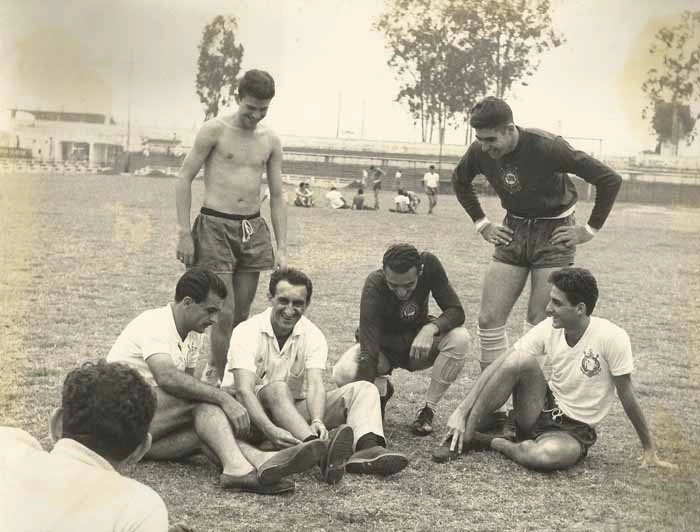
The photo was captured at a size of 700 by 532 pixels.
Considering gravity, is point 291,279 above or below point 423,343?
above

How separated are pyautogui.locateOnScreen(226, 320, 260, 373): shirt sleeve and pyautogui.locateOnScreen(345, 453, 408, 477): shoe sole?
2.26ft

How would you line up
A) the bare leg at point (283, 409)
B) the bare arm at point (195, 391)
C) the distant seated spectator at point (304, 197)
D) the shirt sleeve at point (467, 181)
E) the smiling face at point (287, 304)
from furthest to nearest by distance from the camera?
the distant seated spectator at point (304, 197) < the shirt sleeve at point (467, 181) < the smiling face at point (287, 304) < the bare leg at point (283, 409) < the bare arm at point (195, 391)

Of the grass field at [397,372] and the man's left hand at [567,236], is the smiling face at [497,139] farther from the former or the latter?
the grass field at [397,372]

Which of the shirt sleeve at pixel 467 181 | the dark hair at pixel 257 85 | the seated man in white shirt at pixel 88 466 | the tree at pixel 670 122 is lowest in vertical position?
the seated man in white shirt at pixel 88 466

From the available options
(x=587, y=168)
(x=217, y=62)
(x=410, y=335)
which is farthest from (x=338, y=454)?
(x=217, y=62)

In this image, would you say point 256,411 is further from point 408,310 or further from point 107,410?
point 107,410

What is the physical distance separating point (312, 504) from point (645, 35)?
382 cm

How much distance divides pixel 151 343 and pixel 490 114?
7.36 ft

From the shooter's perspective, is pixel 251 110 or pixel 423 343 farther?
pixel 251 110

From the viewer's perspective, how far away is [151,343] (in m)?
4.14

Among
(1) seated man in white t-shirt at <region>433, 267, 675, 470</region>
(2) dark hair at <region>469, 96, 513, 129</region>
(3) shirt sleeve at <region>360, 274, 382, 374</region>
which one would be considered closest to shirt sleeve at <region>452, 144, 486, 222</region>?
(2) dark hair at <region>469, 96, 513, 129</region>

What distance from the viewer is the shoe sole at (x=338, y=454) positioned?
13.1ft

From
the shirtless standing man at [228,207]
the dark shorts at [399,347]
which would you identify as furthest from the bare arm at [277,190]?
the dark shorts at [399,347]

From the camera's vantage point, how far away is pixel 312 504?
3.80 meters
